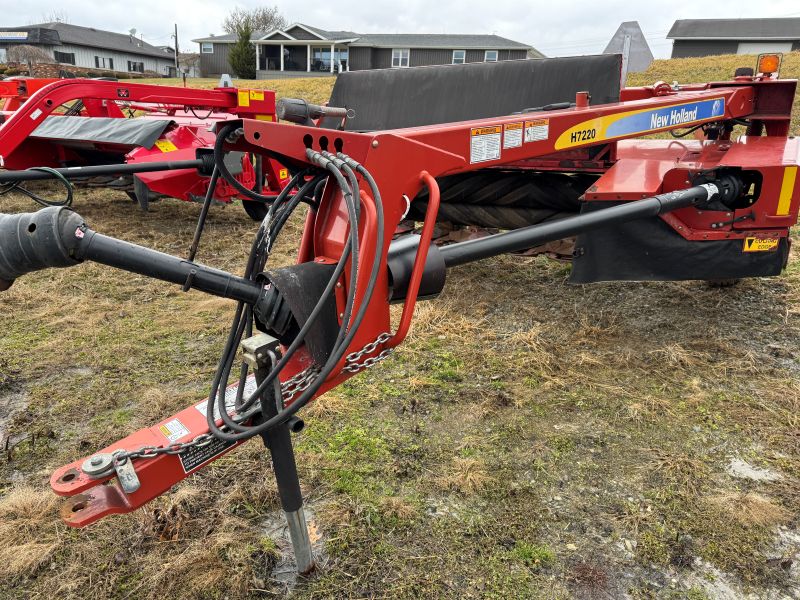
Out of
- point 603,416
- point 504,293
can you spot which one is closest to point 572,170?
point 504,293

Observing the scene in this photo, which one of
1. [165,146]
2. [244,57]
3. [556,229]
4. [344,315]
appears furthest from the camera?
[244,57]

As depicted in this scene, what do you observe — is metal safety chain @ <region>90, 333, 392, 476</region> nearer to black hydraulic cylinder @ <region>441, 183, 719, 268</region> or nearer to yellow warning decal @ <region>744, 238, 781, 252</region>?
black hydraulic cylinder @ <region>441, 183, 719, 268</region>

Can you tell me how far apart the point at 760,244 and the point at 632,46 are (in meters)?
2.35

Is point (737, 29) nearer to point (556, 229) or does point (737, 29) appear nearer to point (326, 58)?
point (326, 58)

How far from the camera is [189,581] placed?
1.97 metres

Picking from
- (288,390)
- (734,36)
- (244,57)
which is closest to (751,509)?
(288,390)

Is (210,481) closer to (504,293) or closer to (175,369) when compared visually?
(175,369)

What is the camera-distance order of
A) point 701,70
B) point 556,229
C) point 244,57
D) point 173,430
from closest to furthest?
point 173,430 < point 556,229 < point 701,70 < point 244,57

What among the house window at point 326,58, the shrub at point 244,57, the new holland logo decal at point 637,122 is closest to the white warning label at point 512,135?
the new holland logo decal at point 637,122

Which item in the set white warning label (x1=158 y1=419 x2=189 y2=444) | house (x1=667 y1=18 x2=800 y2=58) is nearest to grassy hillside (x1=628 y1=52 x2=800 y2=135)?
white warning label (x1=158 y1=419 x2=189 y2=444)

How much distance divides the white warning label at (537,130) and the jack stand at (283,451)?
54.4 inches

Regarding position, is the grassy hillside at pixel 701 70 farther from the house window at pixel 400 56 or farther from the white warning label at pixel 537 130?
the house window at pixel 400 56

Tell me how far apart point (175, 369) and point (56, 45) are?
49.9 m

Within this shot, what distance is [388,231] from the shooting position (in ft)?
5.84
